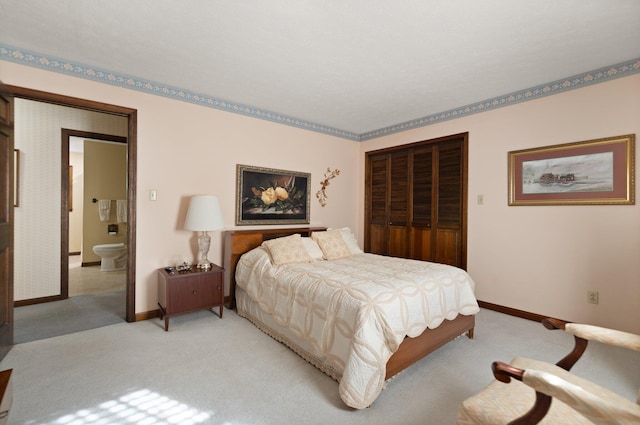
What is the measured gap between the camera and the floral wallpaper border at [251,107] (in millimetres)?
2664

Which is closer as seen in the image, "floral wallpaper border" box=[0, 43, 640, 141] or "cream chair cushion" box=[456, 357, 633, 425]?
"cream chair cushion" box=[456, 357, 633, 425]

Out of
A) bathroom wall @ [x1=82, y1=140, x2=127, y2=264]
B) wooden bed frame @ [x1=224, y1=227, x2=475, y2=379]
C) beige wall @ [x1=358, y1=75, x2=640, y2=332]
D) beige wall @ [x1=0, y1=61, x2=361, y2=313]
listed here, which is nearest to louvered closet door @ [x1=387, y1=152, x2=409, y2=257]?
beige wall @ [x1=358, y1=75, x2=640, y2=332]

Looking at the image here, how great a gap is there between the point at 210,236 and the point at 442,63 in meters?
3.15

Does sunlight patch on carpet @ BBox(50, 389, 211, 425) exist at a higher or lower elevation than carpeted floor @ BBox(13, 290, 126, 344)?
lower

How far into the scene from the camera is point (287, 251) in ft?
10.5

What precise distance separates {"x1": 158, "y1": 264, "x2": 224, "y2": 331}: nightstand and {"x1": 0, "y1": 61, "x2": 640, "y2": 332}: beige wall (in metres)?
0.41

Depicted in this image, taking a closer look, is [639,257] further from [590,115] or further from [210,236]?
[210,236]

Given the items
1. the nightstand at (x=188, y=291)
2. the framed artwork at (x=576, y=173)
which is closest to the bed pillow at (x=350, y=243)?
the nightstand at (x=188, y=291)

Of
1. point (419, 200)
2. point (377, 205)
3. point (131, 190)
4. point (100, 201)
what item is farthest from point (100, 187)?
point (419, 200)

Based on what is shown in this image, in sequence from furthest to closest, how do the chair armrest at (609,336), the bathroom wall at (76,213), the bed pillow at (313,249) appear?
1. the bathroom wall at (76,213)
2. the bed pillow at (313,249)
3. the chair armrest at (609,336)

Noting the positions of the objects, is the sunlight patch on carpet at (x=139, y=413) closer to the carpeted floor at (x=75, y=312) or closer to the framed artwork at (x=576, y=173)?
the carpeted floor at (x=75, y=312)

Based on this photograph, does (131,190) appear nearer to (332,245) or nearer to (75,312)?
(75,312)

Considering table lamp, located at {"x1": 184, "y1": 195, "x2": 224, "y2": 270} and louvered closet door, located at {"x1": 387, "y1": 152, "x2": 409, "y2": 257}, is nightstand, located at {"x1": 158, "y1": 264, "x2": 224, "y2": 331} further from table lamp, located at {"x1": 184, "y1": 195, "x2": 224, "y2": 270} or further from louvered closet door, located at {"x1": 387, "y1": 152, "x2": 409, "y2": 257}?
louvered closet door, located at {"x1": 387, "y1": 152, "x2": 409, "y2": 257}

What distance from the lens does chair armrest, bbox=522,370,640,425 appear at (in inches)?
35.2
